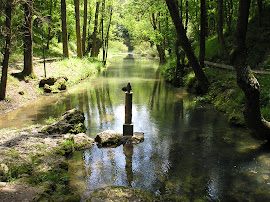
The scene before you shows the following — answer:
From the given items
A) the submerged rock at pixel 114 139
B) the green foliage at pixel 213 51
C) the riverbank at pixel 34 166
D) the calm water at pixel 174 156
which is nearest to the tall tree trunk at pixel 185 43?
the calm water at pixel 174 156

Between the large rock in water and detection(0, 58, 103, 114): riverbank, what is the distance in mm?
4157

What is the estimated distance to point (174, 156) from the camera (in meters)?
8.09

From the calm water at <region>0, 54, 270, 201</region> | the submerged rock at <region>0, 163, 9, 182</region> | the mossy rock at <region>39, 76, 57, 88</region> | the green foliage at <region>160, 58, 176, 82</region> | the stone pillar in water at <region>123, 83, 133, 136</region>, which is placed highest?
the green foliage at <region>160, 58, 176, 82</region>

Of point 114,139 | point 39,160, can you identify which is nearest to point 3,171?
point 39,160

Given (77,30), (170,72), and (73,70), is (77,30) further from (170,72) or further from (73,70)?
(170,72)

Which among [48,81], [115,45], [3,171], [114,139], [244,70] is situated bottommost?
[114,139]

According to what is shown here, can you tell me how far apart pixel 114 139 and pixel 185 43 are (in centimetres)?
849

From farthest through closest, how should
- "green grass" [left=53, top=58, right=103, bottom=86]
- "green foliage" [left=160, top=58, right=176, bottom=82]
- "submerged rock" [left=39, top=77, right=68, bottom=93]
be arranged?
"green foliage" [left=160, top=58, right=176, bottom=82] < "green grass" [left=53, top=58, right=103, bottom=86] < "submerged rock" [left=39, top=77, right=68, bottom=93]

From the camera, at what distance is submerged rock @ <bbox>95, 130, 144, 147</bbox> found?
898cm

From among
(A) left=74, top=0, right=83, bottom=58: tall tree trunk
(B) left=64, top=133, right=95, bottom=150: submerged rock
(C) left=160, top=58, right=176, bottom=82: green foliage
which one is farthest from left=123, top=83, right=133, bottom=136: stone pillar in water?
(A) left=74, top=0, right=83, bottom=58: tall tree trunk

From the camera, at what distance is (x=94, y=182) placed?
644 centimetres

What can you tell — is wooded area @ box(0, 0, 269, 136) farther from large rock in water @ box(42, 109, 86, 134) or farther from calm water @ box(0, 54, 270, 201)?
large rock in water @ box(42, 109, 86, 134)

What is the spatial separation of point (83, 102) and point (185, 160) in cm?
901

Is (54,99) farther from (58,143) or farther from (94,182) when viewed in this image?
(94,182)
